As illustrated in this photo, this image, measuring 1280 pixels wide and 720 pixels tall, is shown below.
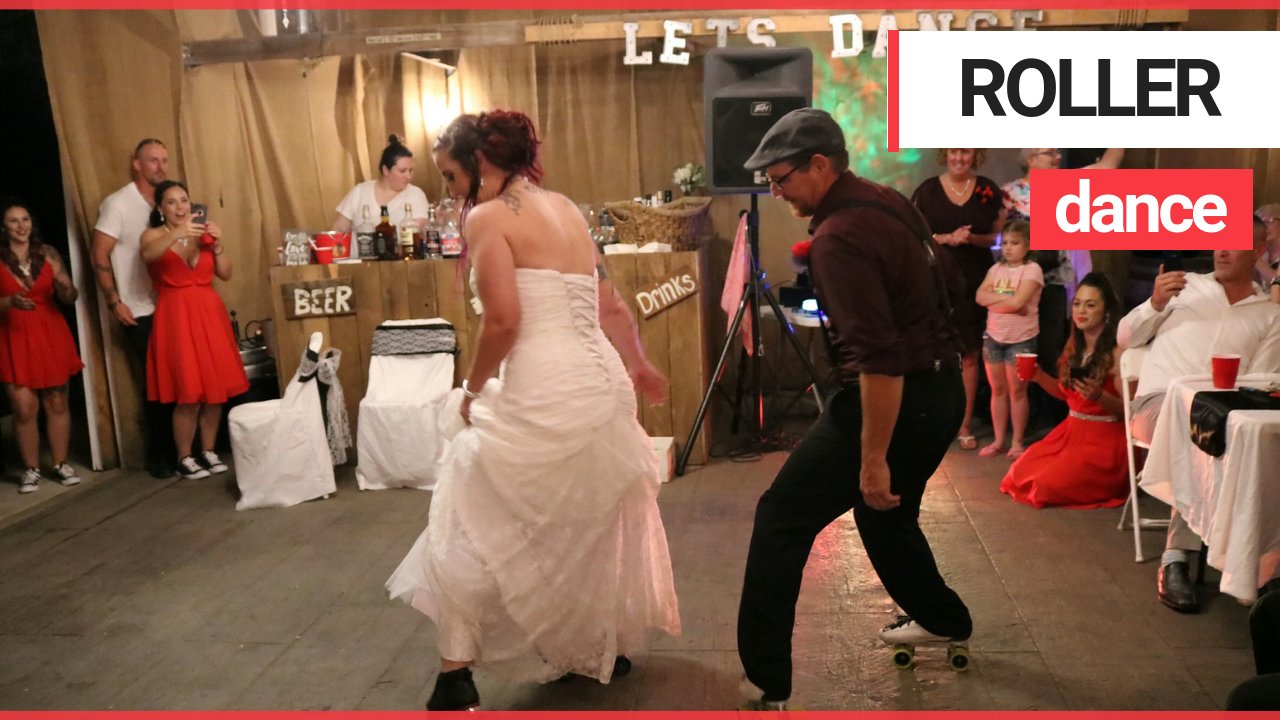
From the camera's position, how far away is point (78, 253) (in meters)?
5.22

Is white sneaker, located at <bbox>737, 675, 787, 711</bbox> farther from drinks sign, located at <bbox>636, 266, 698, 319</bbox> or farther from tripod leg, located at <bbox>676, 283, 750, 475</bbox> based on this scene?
drinks sign, located at <bbox>636, 266, 698, 319</bbox>

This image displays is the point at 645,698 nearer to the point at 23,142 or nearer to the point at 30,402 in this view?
the point at 30,402


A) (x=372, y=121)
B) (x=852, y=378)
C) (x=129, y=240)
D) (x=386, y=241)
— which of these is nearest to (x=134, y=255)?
(x=129, y=240)

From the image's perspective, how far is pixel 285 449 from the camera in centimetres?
461

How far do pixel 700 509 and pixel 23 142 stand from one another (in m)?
4.51

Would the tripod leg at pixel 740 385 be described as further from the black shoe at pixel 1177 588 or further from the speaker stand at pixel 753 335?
the black shoe at pixel 1177 588

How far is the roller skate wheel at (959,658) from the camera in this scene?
2.81 meters

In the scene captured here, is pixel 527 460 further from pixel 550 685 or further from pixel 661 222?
pixel 661 222

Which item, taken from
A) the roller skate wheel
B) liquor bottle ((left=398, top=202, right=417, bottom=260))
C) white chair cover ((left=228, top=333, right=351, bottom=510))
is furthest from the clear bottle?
the roller skate wheel

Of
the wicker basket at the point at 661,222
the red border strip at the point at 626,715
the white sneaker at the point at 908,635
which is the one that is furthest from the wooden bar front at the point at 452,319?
the red border strip at the point at 626,715

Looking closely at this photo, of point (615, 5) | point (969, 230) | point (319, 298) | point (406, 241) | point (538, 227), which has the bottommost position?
point (319, 298)

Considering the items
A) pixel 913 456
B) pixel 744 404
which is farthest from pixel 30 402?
pixel 913 456

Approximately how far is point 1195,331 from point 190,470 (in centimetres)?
434

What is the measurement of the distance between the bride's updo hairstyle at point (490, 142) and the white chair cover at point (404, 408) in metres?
2.35
